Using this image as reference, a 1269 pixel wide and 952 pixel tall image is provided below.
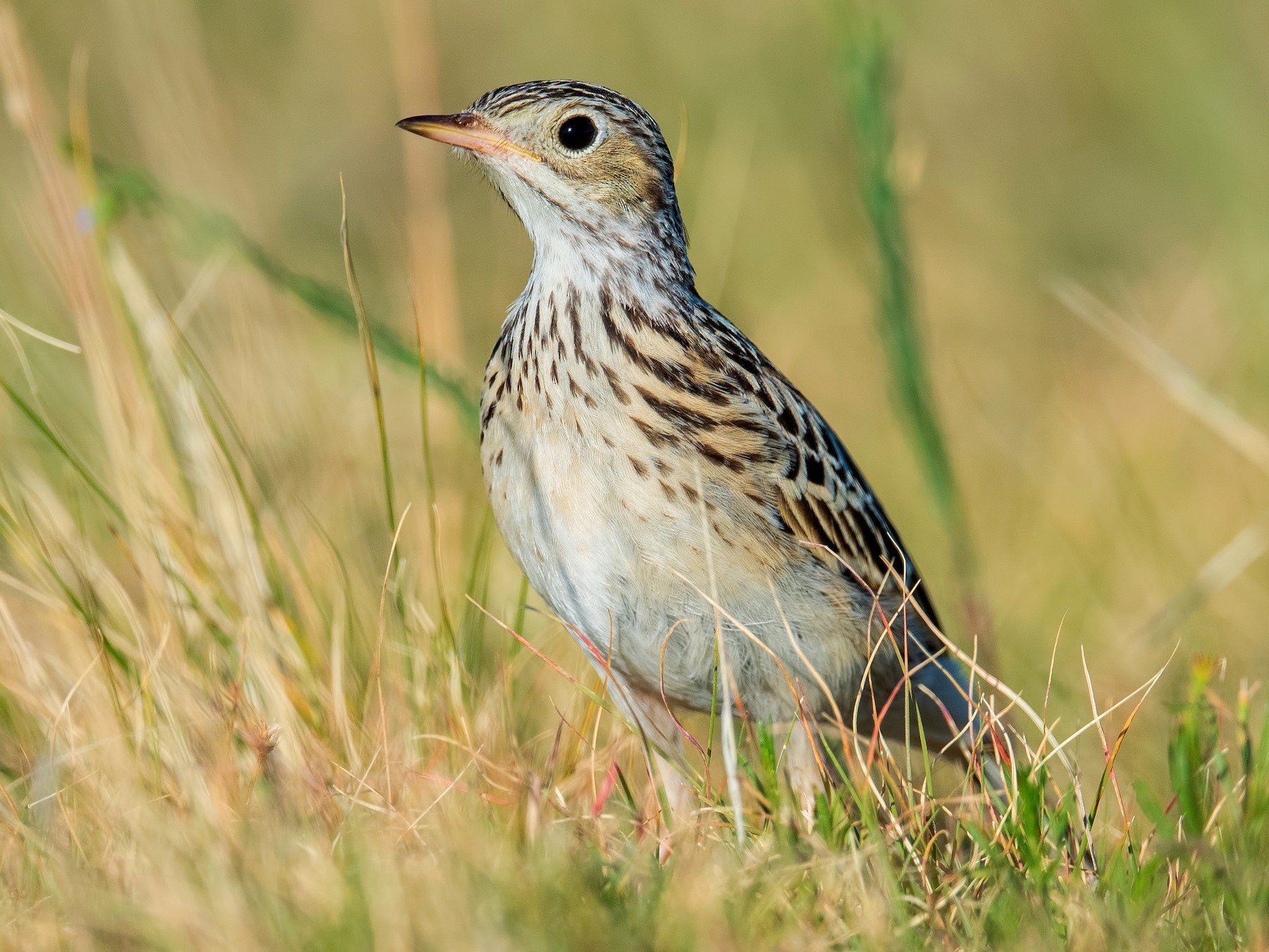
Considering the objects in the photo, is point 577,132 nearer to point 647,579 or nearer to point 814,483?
point 814,483

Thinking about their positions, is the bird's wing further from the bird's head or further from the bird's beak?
the bird's beak

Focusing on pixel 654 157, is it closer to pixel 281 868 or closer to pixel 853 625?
pixel 853 625

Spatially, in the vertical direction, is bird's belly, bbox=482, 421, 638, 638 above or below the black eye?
below

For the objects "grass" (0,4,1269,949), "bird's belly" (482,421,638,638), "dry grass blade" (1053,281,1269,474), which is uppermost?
"dry grass blade" (1053,281,1269,474)

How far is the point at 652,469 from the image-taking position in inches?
152

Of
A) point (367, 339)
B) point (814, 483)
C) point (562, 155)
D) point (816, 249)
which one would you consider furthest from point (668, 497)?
point (816, 249)

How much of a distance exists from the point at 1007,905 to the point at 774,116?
9.09 metres

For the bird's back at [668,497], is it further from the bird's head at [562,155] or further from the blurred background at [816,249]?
the blurred background at [816,249]

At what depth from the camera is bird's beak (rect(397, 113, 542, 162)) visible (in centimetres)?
421

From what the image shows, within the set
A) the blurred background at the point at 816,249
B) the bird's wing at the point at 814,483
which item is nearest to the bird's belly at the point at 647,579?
the bird's wing at the point at 814,483

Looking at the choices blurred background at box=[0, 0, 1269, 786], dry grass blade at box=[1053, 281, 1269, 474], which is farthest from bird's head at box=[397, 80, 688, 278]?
dry grass blade at box=[1053, 281, 1269, 474]

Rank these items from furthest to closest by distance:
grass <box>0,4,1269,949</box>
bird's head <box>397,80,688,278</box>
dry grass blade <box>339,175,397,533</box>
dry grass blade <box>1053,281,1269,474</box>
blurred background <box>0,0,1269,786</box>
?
blurred background <box>0,0,1269,786</box>, dry grass blade <box>1053,281,1269,474</box>, bird's head <box>397,80,688,278</box>, dry grass blade <box>339,175,397,533</box>, grass <box>0,4,1269,949</box>

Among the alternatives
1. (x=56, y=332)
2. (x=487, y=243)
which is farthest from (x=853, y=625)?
(x=487, y=243)

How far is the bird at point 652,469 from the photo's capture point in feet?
12.7
